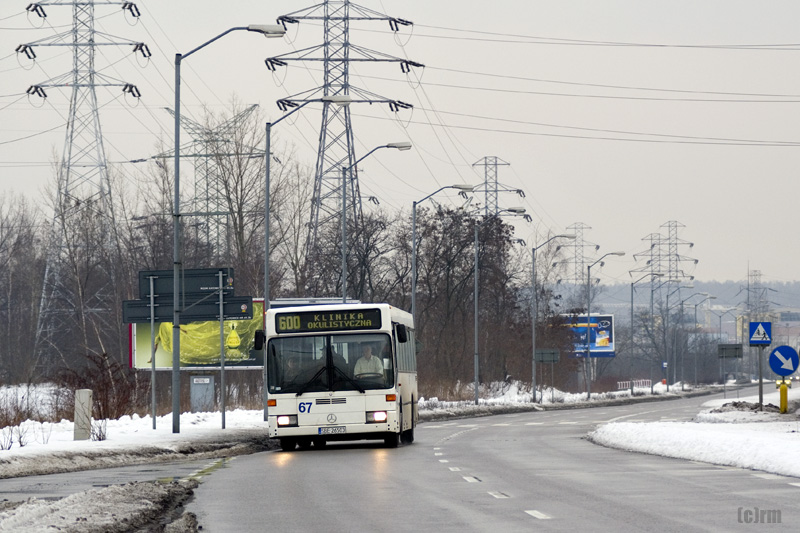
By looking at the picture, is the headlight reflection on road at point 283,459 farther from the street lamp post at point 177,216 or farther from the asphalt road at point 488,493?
the street lamp post at point 177,216

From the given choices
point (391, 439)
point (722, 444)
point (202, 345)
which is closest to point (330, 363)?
point (391, 439)

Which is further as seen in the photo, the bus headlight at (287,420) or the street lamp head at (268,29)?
the street lamp head at (268,29)

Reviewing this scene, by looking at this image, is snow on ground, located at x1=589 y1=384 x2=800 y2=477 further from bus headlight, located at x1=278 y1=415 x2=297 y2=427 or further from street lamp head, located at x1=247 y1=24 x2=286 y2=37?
street lamp head, located at x1=247 y1=24 x2=286 y2=37

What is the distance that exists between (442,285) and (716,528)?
7270 centimetres

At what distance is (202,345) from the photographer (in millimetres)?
55406

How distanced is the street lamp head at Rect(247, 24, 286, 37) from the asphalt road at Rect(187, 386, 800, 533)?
10509 mm

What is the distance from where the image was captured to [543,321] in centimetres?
9250

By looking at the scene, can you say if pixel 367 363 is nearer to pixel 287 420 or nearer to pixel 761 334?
pixel 287 420

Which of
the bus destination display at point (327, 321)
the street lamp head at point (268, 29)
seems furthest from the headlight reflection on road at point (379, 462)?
the street lamp head at point (268, 29)

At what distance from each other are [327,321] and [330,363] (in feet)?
2.85

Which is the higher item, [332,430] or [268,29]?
[268,29]

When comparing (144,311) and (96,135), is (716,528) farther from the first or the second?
(96,135)

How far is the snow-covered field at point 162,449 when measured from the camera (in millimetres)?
12133

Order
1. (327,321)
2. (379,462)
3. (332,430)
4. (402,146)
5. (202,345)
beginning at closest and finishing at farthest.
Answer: (379,462)
(332,430)
(327,321)
(402,146)
(202,345)
